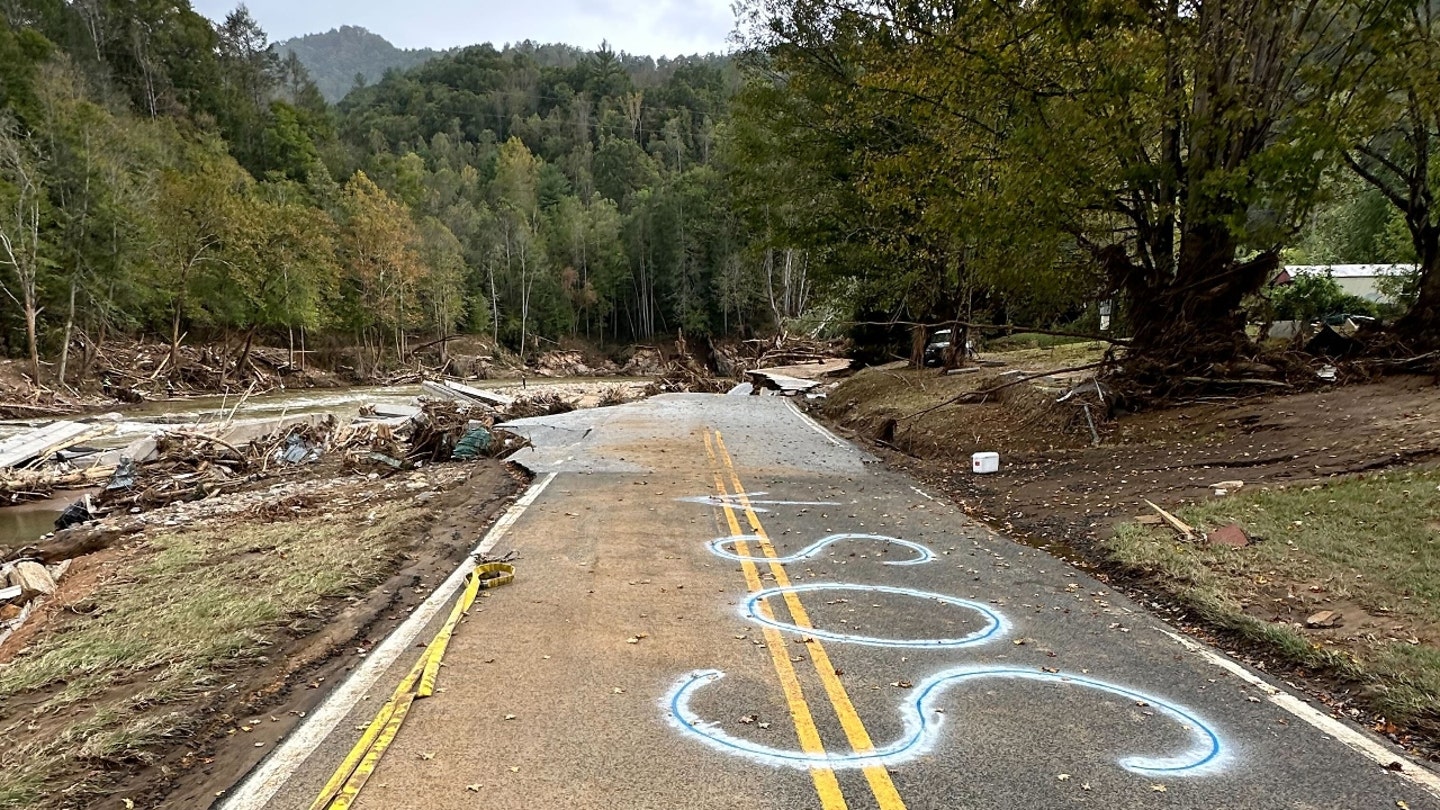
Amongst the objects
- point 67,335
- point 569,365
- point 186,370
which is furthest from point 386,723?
point 569,365

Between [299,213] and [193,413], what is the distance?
70.4 feet

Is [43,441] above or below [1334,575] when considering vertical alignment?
below

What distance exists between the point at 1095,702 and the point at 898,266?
18.1 metres

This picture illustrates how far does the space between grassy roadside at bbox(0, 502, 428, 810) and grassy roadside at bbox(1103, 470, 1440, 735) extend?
6.10 metres

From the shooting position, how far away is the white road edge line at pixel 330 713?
3.15 metres

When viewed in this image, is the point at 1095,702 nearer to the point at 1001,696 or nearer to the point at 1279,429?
the point at 1001,696

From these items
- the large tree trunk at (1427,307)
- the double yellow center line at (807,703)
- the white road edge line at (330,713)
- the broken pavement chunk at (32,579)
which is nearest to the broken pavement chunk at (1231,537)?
the double yellow center line at (807,703)

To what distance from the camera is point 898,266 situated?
21.0 metres

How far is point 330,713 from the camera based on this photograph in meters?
3.83

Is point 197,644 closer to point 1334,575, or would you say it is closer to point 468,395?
point 1334,575

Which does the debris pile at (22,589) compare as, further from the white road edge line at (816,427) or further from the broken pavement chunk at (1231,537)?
the white road edge line at (816,427)

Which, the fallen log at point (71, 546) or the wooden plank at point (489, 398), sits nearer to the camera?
the fallen log at point (71, 546)

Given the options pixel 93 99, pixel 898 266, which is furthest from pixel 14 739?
pixel 93 99

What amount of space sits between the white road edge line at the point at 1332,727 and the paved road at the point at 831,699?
24 mm
